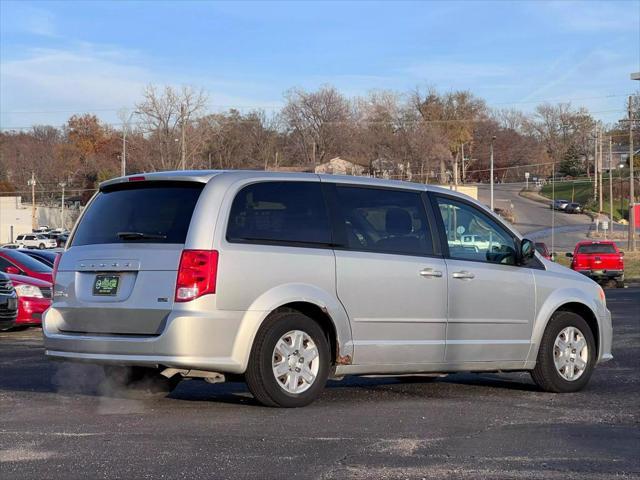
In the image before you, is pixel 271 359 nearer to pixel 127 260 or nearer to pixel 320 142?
pixel 127 260

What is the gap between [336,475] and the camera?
17.4 ft

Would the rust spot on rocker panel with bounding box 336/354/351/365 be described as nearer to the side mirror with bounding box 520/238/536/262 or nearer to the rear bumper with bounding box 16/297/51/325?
the side mirror with bounding box 520/238/536/262

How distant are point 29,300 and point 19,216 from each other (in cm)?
7850

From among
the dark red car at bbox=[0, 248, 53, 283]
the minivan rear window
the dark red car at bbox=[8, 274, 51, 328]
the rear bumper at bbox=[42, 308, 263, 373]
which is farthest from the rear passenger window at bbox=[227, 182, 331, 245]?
the dark red car at bbox=[0, 248, 53, 283]

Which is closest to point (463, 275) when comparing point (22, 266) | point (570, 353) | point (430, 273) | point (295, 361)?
point (430, 273)

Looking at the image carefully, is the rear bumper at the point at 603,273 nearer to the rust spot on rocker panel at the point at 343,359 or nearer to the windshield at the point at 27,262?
the windshield at the point at 27,262

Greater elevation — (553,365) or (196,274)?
(196,274)

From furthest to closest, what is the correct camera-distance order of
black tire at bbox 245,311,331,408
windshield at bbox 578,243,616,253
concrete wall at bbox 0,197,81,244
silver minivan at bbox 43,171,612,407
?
concrete wall at bbox 0,197,81,244
windshield at bbox 578,243,616,253
black tire at bbox 245,311,331,408
silver minivan at bbox 43,171,612,407

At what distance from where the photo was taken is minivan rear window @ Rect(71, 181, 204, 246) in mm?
7367

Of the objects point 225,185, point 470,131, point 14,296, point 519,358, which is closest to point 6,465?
point 225,185

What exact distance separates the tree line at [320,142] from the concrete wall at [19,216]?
3.32 metres

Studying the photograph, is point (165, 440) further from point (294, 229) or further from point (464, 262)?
point (464, 262)

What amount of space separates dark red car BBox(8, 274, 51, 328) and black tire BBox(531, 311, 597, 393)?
978 centimetres

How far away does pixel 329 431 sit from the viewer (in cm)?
660
